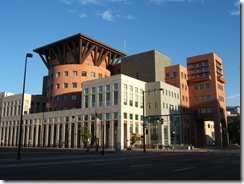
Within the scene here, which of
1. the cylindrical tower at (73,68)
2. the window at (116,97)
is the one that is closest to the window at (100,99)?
the window at (116,97)

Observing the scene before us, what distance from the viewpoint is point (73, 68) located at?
89.2 m

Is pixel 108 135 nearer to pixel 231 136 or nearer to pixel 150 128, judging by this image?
pixel 150 128

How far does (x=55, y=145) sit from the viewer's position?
7981cm

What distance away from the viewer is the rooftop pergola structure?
89625mm

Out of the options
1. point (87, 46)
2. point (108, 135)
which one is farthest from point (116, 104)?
point (87, 46)

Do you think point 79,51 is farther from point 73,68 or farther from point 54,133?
point 54,133

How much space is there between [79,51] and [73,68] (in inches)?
242

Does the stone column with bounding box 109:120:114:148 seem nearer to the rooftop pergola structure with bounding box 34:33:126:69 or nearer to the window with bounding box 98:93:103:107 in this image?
the window with bounding box 98:93:103:107

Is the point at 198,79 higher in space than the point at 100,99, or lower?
higher

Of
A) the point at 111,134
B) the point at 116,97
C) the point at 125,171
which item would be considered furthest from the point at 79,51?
the point at 125,171

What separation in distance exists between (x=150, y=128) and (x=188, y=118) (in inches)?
826

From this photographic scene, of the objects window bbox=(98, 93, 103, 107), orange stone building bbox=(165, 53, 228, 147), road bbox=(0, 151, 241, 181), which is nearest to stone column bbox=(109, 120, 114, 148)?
window bbox=(98, 93, 103, 107)

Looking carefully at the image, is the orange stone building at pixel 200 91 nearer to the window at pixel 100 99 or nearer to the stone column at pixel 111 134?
the window at pixel 100 99

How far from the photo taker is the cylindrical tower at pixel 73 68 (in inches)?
3484
